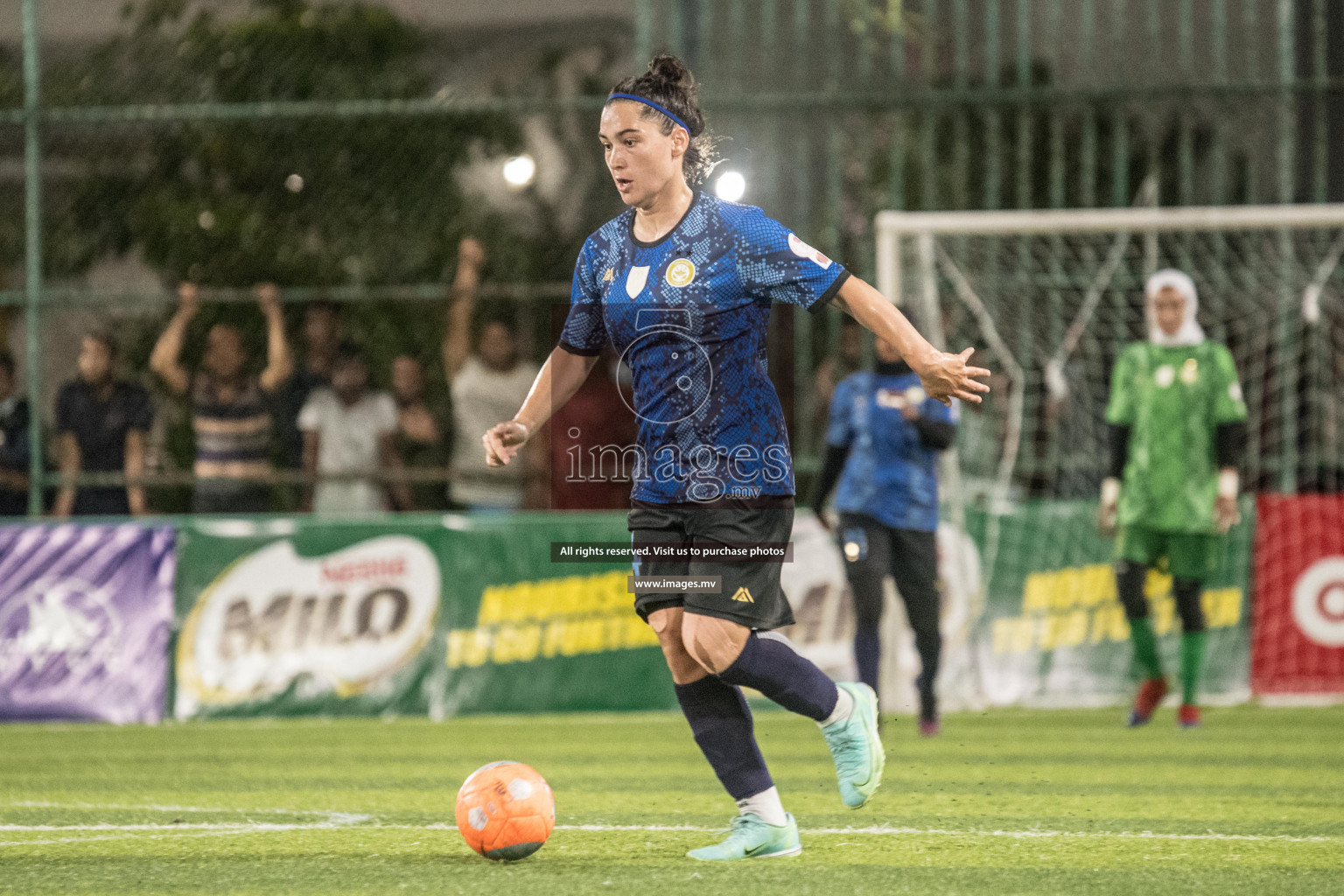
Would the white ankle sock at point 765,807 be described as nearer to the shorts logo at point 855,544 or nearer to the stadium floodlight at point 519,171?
the shorts logo at point 855,544

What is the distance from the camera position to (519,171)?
37.1 ft

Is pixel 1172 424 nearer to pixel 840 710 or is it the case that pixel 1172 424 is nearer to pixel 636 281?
pixel 840 710

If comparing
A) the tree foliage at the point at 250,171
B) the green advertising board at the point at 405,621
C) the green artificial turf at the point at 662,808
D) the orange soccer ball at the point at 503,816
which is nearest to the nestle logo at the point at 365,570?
the green advertising board at the point at 405,621

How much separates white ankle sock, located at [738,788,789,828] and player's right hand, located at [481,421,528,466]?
1119 millimetres

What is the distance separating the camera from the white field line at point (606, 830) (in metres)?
5.23

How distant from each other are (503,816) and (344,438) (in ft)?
20.0

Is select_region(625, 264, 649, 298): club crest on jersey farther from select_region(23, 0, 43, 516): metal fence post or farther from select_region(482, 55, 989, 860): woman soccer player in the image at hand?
select_region(23, 0, 43, 516): metal fence post

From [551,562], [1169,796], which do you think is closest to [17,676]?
[551,562]

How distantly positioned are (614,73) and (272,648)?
456cm

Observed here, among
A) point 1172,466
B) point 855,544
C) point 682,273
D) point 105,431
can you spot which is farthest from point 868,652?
point 105,431

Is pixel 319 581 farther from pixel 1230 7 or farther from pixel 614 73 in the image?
pixel 1230 7

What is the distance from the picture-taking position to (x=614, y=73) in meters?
11.8

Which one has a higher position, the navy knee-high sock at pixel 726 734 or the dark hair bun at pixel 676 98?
the dark hair bun at pixel 676 98

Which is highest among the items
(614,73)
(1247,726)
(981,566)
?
(614,73)
